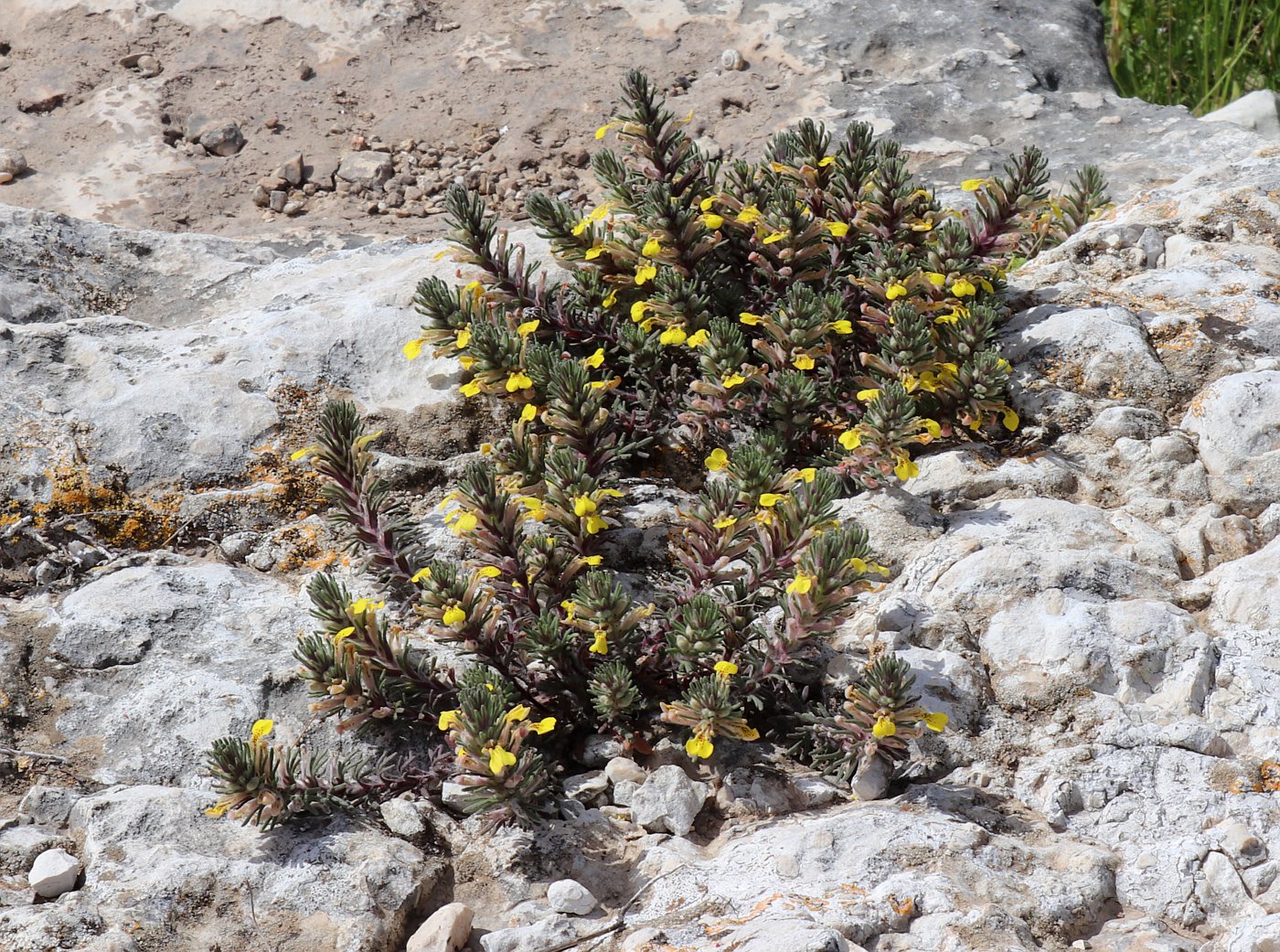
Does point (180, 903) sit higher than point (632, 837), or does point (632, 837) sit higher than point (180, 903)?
point (180, 903)

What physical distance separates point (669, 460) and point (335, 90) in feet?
17.3

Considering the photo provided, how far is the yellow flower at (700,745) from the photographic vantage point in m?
3.16

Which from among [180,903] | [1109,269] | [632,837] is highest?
[1109,269]

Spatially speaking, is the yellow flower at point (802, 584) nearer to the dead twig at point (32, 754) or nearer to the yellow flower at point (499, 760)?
the yellow flower at point (499, 760)

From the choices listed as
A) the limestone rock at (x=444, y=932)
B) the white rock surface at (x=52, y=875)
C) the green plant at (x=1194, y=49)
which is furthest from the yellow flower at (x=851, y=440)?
the green plant at (x=1194, y=49)

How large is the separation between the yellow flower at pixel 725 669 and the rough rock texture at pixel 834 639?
29 centimetres

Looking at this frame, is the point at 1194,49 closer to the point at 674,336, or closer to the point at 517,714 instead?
the point at 674,336

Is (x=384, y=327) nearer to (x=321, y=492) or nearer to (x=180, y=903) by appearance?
(x=321, y=492)

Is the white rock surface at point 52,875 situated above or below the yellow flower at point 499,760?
below

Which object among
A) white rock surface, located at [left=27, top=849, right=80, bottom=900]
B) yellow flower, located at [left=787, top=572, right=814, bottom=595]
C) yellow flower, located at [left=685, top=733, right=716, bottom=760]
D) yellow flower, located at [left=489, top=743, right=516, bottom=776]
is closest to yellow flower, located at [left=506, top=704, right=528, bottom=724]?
yellow flower, located at [left=489, top=743, right=516, bottom=776]

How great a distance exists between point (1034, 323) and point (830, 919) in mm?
2693

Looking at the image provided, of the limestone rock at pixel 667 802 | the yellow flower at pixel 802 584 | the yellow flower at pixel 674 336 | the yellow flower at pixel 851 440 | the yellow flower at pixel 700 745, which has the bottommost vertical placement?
the limestone rock at pixel 667 802

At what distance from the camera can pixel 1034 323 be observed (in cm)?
457

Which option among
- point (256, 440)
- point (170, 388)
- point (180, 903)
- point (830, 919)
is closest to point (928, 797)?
point (830, 919)
